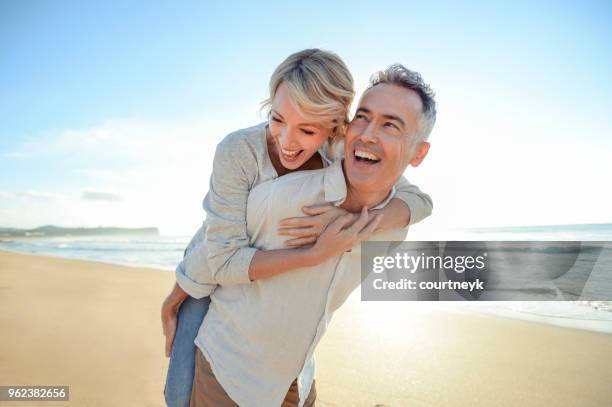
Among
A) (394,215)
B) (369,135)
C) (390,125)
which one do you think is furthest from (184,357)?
(390,125)

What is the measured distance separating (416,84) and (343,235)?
0.85m

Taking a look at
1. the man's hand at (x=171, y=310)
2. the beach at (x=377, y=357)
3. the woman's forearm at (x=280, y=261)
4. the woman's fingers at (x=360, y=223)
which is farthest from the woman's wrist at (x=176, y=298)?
the beach at (x=377, y=357)

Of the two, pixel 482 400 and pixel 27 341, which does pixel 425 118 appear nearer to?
pixel 482 400

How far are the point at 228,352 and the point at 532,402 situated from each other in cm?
339

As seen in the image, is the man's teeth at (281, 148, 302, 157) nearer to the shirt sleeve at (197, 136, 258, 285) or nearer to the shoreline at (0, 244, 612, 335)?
the shirt sleeve at (197, 136, 258, 285)

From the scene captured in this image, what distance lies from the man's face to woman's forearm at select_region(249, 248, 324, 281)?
0.41m

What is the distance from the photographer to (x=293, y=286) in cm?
192

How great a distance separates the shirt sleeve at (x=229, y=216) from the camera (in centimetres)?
188

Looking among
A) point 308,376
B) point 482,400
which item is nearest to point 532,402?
point 482,400

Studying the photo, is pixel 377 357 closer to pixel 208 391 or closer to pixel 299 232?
pixel 208 391

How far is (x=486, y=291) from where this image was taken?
9828 mm

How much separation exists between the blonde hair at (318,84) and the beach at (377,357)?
2922mm

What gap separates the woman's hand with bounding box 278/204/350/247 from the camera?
6.29 ft

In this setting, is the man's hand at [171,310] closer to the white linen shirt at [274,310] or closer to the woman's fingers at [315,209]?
the white linen shirt at [274,310]
